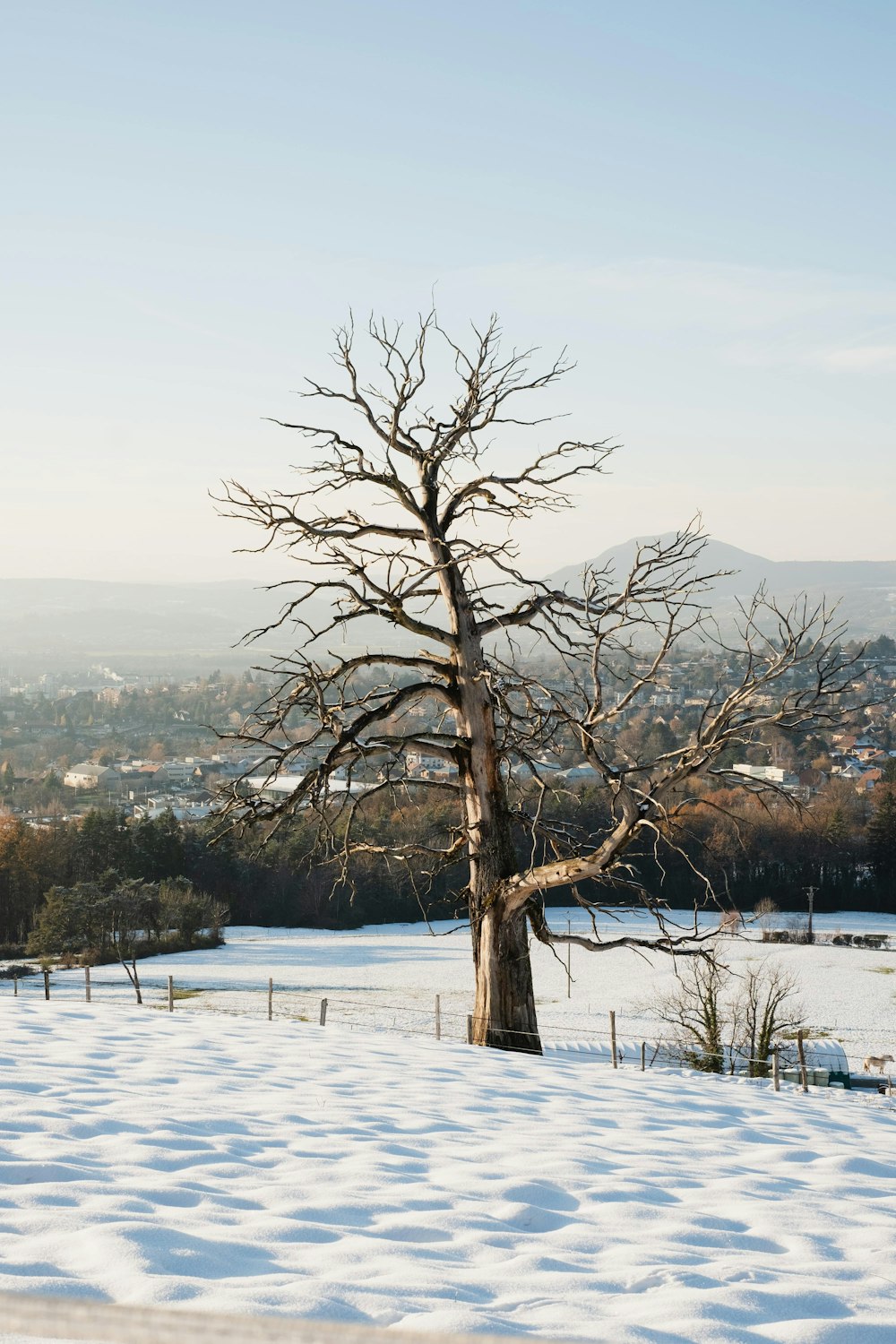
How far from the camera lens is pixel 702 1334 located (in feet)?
9.16

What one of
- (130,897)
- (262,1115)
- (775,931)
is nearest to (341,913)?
(130,897)

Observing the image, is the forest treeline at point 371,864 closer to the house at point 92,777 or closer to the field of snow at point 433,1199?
the field of snow at point 433,1199

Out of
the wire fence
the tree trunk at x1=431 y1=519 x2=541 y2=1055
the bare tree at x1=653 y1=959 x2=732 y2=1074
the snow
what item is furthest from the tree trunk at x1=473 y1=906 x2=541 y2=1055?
the wire fence

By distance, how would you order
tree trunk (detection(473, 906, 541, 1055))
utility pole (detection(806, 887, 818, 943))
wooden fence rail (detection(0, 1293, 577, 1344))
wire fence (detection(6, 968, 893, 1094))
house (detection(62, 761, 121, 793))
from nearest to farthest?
wooden fence rail (detection(0, 1293, 577, 1344)) → tree trunk (detection(473, 906, 541, 1055)) → wire fence (detection(6, 968, 893, 1094)) → utility pole (detection(806, 887, 818, 943)) → house (detection(62, 761, 121, 793))

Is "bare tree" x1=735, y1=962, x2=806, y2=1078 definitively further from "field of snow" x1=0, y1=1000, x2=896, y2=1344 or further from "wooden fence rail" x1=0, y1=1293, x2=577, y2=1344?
"wooden fence rail" x1=0, y1=1293, x2=577, y2=1344

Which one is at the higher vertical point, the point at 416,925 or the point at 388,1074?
the point at 388,1074

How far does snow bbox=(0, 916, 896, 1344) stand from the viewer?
290 centimetres

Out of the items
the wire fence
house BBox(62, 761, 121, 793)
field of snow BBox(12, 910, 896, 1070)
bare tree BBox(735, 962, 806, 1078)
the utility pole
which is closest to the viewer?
the wire fence

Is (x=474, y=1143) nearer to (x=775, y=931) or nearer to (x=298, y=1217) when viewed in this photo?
(x=298, y=1217)

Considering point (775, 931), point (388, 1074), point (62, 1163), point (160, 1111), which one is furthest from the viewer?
point (775, 931)

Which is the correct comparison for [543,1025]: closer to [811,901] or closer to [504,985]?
[504,985]

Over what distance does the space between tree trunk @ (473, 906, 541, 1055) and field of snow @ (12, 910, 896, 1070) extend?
56.3 feet

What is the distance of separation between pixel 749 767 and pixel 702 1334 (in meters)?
96.5

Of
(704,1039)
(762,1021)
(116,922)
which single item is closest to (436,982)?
(116,922)
